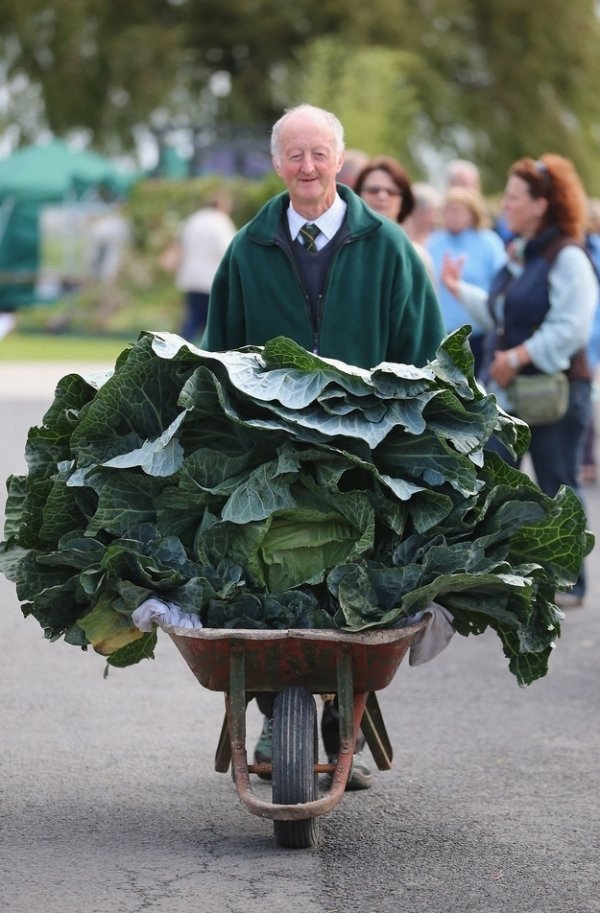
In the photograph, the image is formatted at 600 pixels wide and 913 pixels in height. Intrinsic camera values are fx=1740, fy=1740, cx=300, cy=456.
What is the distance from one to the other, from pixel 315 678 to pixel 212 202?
14.4m

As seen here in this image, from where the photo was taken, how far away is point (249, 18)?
38.5 meters

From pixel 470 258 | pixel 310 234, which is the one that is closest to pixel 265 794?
pixel 310 234

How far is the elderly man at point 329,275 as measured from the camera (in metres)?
5.34

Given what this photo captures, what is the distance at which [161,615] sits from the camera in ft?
14.9

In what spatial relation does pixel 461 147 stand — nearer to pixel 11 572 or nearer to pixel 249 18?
pixel 249 18

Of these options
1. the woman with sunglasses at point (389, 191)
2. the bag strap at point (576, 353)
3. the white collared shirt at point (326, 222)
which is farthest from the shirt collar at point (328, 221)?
the bag strap at point (576, 353)

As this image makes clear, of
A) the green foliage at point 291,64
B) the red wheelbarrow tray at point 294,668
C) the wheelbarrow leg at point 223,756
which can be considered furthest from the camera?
the green foliage at point 291,64

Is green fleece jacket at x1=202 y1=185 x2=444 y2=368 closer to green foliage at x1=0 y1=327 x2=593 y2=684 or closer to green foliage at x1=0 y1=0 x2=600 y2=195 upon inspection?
green foliage at x1=0 y1=327 x2=593 y2=684

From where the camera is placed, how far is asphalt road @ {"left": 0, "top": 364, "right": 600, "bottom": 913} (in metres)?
4.36

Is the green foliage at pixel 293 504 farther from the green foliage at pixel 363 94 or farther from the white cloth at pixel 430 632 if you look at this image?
the green foliage at pixel 363 94

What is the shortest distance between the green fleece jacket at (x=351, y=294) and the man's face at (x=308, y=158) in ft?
0.43

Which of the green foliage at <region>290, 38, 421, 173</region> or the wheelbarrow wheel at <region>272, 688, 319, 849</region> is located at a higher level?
the green foliage at <region>290, 38, 421, 173</region>

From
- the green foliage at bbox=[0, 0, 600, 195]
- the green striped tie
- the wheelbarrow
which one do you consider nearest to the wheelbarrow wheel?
the wheelbarrow

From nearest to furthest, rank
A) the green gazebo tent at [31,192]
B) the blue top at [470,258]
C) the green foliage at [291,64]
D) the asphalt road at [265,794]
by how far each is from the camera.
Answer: the asphalt road at [265,794]
the blue top at [470,258]
the green gazebo tent at [31,192]
the green foliage at [291,64]
